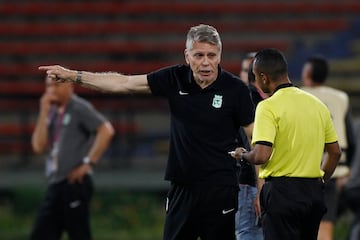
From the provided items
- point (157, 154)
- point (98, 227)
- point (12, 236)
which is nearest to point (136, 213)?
point (98, 227)

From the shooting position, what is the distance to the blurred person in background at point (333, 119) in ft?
34.0

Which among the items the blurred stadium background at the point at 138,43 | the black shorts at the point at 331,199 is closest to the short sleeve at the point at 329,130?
the black shorts at the point at 331,199

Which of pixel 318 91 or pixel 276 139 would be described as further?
pixel 318 91

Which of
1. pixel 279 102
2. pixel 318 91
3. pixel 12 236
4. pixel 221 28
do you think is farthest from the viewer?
pixel 221 28

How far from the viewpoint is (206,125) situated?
8062 millimetres

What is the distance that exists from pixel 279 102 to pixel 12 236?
7.08 m

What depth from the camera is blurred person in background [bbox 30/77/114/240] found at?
1098 centimetres

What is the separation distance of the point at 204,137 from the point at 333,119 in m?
2.55

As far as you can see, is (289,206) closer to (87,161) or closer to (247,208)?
(247,208)

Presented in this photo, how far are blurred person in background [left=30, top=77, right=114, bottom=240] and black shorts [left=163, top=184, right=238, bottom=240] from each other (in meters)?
2.94

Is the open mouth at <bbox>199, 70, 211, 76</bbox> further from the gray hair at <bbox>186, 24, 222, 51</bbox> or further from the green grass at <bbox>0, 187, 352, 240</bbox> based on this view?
the green grass at <bbox>0, 187, 352, 240</bbox>

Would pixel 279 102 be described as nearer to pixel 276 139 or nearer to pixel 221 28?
pixel 276 139

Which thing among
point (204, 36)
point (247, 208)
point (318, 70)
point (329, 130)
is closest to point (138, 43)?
point (318, 70)

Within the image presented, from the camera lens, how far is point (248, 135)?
8258mm
